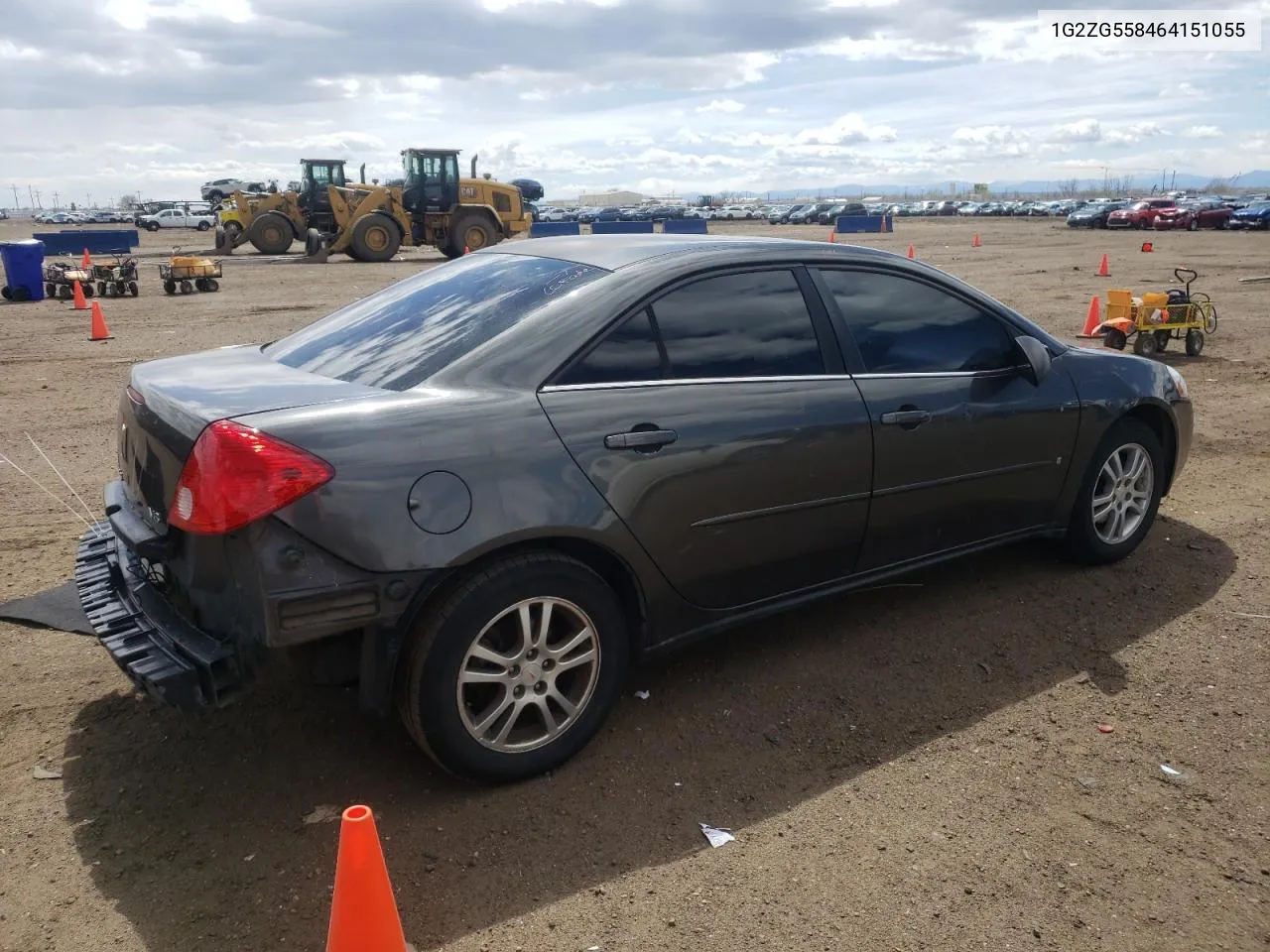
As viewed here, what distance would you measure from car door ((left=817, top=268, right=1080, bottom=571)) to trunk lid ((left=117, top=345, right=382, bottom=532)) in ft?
6.34

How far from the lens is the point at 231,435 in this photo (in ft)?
9.00

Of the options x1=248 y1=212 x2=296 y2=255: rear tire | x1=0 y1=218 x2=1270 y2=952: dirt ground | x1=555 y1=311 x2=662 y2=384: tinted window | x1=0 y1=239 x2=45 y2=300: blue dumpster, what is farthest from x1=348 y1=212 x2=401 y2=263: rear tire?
x1=555 y1=311 x2=662 y2=384: tinted window

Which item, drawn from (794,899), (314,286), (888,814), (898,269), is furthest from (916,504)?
(314,286)

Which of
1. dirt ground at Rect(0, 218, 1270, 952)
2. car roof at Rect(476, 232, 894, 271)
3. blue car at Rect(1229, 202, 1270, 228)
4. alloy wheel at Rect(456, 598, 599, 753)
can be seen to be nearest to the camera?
dirt ground at Rect(0, 218, 1270, 952)

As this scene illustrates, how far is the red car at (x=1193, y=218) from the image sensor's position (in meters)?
45.5

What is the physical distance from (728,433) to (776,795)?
118 centimetres

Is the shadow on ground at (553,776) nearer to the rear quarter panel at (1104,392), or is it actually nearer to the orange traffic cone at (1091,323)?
the rear quarter panel at (1104,392)

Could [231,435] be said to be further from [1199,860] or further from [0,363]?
[0,363]

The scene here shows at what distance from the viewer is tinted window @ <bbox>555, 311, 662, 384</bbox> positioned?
10.6ft

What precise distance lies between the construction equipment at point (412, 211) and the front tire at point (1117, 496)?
23.9 m

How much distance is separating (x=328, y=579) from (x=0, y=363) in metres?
10.6

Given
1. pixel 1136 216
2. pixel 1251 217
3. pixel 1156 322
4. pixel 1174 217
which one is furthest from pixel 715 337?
pixel 1136 216

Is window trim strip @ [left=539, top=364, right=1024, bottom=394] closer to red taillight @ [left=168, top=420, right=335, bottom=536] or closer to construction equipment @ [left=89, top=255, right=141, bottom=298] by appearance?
red taillight @ [left=168, top=420, right=335, bottom=536]

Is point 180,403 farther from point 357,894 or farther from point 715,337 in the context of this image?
point 715,337
